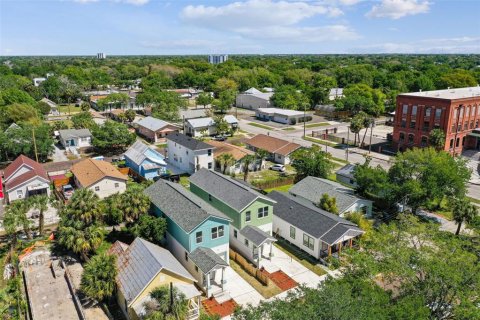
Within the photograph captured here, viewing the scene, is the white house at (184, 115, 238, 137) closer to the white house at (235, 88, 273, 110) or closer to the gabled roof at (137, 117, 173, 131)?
the gabled roof at (137, 117, 173, 131)

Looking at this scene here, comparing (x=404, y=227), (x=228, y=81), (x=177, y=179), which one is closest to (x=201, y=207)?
(x=404, y=227)

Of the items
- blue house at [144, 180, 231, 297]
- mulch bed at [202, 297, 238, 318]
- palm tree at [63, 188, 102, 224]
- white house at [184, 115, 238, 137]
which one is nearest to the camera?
mulch bed at [202, 297, 238, 318]

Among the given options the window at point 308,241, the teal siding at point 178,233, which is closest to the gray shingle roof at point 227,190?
the window at point 308,241

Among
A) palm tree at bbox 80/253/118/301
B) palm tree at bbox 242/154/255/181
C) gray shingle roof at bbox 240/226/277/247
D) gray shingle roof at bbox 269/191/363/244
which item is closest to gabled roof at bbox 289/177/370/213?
gray shingle roof at bbox 269/191/363/244

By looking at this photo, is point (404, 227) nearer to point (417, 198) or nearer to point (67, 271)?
point (417, 198)

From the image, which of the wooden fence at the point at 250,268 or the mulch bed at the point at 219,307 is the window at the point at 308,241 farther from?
the mulch bed at the point at 219,307

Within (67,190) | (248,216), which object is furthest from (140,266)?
(67,190)

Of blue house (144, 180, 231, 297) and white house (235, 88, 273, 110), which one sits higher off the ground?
white house (235, 88, 273, 110)
